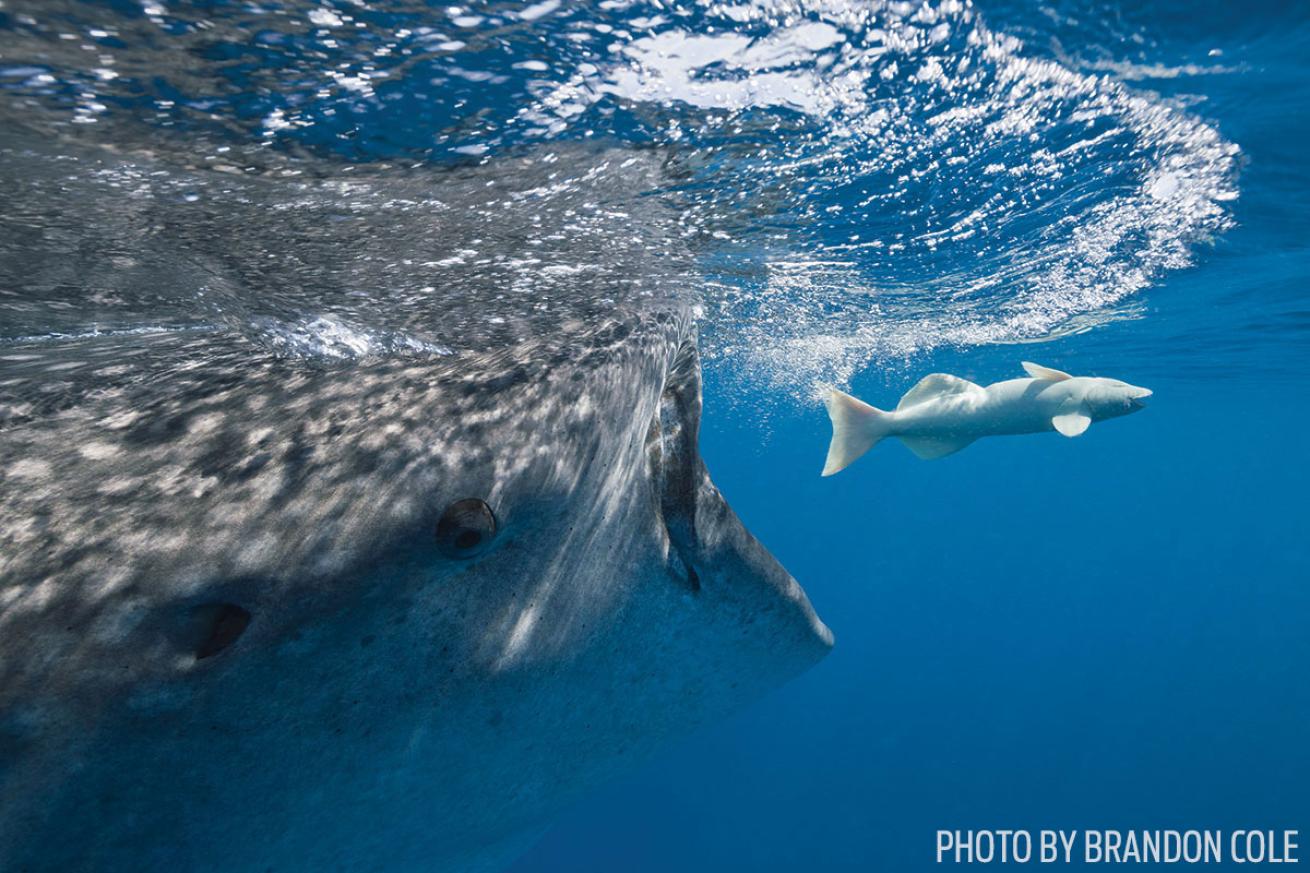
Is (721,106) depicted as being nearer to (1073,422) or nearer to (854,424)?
(854,424)

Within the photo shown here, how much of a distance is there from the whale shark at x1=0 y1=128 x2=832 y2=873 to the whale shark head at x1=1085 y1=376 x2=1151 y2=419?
6.32 meters

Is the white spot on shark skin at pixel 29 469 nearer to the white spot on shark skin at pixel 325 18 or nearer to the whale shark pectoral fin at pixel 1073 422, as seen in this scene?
the white spot on shark skin at pixel 325 18

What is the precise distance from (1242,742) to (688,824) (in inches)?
1214

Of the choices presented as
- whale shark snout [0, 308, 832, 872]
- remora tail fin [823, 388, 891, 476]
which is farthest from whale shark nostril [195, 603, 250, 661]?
remora tail fin [823, 388, 891, 476]

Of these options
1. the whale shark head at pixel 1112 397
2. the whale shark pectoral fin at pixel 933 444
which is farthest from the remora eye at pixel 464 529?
the whale shark head at pixel 1112 397

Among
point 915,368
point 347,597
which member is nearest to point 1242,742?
point 915,368

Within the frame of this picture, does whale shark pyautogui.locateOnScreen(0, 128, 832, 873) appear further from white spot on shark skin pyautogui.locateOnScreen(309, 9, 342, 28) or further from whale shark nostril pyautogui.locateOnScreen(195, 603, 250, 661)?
white spot on shark skin pyautogui.locateOnScreen(309, 9, 342, 28)

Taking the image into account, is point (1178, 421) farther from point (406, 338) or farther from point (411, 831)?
point (411, 831)

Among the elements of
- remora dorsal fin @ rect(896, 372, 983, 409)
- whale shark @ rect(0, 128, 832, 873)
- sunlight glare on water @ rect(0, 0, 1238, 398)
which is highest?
sunlight glare on water @ rect(0, 0, 1238, 398)

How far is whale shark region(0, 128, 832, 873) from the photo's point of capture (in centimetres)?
152

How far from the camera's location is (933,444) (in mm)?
8398

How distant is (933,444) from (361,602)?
25.8 feet

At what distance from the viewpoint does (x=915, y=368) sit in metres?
27.9

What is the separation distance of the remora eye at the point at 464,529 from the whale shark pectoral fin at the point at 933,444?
23.8 feet
